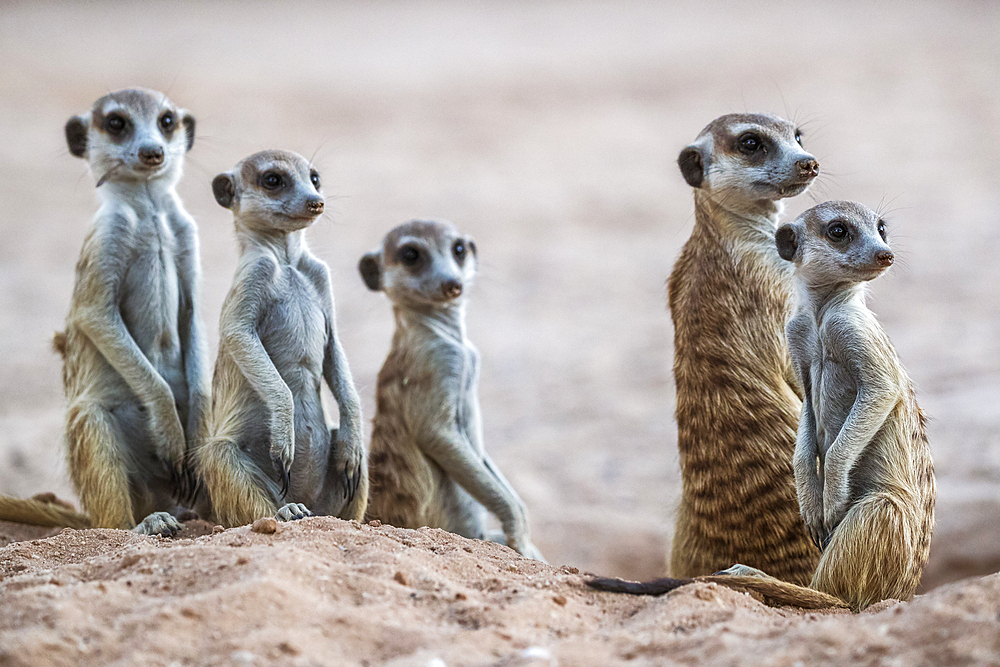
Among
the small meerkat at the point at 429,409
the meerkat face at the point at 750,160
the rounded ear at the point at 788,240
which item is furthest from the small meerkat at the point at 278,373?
the rounded ear at the point at 788,240

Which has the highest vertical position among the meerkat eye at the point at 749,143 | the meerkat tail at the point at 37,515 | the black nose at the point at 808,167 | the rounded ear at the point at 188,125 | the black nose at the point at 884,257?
the meerkat eye at the point at 749,143

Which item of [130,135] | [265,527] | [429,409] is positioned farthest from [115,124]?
[265,527]

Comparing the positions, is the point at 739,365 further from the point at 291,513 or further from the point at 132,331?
the point at 132,331

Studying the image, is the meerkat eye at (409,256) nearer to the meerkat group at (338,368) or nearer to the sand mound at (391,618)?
the meerkat group at (338,368)

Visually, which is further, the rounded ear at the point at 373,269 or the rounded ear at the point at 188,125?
the rounded ear at the point at 373,269

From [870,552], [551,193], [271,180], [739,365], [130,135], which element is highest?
[551,193]

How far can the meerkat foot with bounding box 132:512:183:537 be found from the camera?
302 cm

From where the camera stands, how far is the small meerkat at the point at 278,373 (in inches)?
122

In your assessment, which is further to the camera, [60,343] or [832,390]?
[60,343]

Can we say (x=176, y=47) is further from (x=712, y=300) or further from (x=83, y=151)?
(x=712, y=300)

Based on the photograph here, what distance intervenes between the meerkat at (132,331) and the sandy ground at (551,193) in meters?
0.39

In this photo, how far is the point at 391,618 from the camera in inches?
78.6

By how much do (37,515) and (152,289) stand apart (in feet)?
2.99

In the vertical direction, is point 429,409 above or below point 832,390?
below
